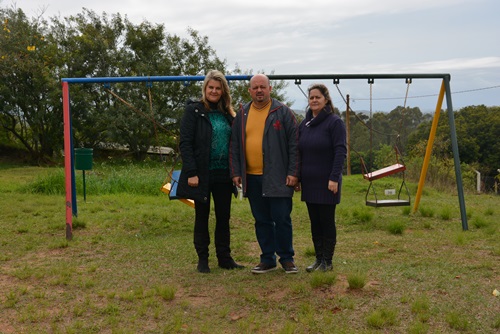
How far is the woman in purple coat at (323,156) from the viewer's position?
15.3 feet

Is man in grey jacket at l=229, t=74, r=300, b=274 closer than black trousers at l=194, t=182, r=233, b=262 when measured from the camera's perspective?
Yes

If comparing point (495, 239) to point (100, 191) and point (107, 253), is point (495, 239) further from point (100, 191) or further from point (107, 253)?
point (100, 191)

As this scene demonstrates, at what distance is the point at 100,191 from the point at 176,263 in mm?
7013

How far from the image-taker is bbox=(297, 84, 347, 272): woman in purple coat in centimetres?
466

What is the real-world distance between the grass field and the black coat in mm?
828

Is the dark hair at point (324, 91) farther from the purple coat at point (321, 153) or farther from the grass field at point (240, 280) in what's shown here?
the grass field at point (240, 280)

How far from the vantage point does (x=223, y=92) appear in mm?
5082

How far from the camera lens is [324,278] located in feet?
14.8

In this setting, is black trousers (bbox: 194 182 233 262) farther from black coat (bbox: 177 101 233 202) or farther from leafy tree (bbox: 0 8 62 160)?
leafy tree (bbox: 0 8 62 160)

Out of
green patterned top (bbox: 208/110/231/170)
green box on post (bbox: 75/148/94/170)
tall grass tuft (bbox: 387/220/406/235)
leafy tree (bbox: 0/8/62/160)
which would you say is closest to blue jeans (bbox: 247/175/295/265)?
green patterned top (bbox: 208/110/231/170)

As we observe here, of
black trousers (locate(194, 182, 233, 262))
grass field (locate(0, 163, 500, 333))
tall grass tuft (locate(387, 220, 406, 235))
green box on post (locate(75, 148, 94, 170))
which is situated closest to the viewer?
grass field (locate(0, 163, 500, 333))

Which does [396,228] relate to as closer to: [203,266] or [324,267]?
[324,267]

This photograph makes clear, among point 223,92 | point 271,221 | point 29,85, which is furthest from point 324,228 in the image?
point 29,85

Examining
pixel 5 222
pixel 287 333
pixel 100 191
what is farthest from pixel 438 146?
pixel 287 333
